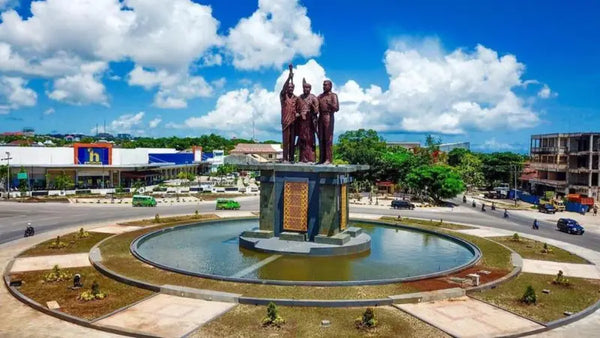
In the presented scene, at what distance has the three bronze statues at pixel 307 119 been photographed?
1337 inches

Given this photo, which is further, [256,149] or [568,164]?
[256,149]

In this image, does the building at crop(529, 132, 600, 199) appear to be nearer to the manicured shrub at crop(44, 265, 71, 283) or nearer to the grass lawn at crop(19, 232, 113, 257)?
the grass lawn at crop(19, 232, 113, 257)

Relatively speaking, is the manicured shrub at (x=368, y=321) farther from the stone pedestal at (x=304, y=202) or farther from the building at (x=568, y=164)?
the building at (x=568, y=164)

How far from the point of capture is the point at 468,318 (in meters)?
20.0

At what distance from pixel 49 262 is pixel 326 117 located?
20102 millimetres

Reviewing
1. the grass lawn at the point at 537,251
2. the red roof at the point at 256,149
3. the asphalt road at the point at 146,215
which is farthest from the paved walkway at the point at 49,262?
the red roof at the point at 256,149

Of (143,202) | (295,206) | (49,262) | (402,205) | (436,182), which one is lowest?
(49,262)

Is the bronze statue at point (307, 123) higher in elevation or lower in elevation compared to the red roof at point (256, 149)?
lower

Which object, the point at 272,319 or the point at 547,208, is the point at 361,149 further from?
the point at 272,319

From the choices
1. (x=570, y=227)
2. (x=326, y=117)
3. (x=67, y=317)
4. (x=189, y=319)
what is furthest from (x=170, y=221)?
(x=570, y=227)

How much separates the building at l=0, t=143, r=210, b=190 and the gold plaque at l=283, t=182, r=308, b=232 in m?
64.6

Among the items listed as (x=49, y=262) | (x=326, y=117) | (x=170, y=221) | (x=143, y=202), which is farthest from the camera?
(x=143, y=202)

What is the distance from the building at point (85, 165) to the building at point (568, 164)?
7791 cm

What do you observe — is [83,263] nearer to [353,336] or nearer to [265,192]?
[265,192]
